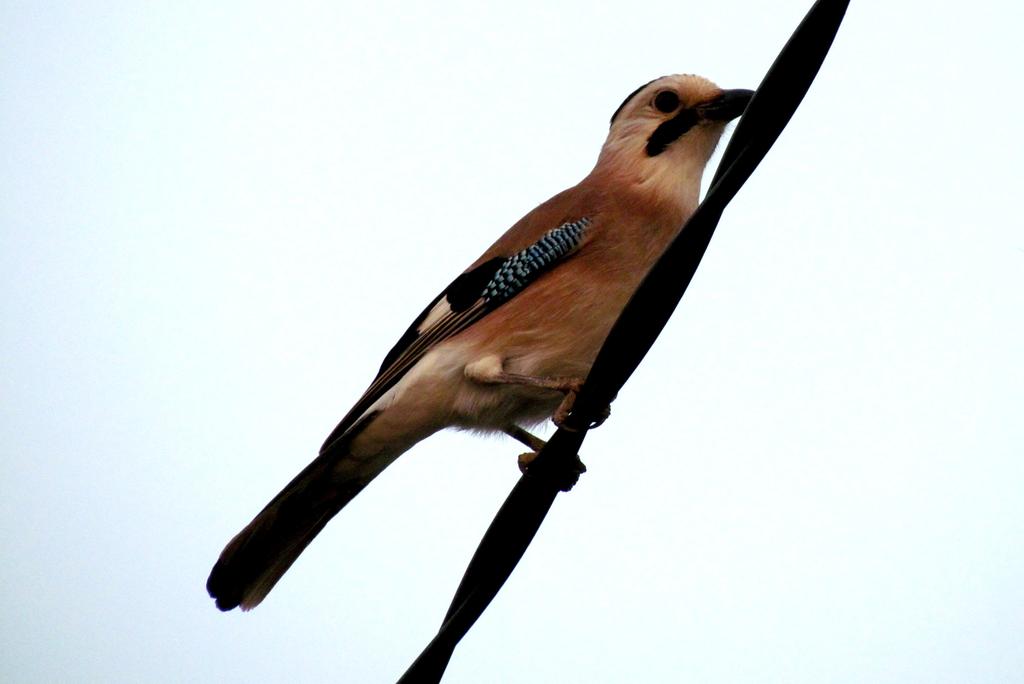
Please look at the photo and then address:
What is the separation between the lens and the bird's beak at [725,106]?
19.0ft

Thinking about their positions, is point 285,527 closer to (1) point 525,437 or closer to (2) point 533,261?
(1) point 525,437

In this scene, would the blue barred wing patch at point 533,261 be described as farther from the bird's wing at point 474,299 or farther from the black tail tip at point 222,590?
the black tail tip at point 222,590

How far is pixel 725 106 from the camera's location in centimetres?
586

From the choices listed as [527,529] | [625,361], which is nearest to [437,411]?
[527,529]

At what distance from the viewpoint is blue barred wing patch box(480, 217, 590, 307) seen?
18.5ft

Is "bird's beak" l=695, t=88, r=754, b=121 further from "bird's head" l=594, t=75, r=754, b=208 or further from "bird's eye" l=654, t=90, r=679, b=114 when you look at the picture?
"bird's eye" l=654, t=90, r=679, b=114

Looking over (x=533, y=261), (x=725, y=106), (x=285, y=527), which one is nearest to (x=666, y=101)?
(x=725, y=106)

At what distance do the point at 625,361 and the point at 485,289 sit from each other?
245cm

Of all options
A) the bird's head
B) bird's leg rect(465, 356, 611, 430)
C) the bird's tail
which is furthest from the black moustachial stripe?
the bird's tail

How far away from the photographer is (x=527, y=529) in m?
3.76

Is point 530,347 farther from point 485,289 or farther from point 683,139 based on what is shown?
point 683,139

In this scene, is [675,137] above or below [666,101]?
below

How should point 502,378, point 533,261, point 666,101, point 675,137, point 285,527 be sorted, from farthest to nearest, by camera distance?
point 666,101
point 675,137
point 533,261
point 285,527
point 502,378

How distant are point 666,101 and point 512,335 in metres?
1.68
